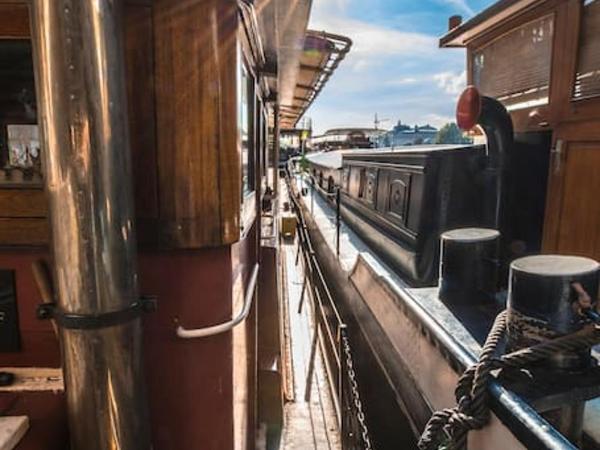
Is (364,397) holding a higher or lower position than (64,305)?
lower

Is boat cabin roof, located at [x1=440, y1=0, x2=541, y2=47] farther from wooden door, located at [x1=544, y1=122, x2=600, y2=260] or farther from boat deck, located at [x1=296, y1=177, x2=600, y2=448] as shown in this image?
boat deck, located at [x1=296, y1=177, x2=600, y2=448]

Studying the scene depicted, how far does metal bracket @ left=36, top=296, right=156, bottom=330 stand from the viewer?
99cm

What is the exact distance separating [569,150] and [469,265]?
1.46m

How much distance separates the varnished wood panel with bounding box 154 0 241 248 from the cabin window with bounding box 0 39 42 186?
40 centimetres

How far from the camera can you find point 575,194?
2.81m

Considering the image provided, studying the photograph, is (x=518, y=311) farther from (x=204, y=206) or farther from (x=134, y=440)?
(x=134, y=440)

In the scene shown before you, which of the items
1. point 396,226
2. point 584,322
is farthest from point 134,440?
point 396,226

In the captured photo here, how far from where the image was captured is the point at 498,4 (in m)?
3.39

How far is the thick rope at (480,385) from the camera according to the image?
124 centimetres

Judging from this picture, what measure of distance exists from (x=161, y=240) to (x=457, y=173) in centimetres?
284

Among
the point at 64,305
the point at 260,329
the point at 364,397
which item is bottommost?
the point at 364,397

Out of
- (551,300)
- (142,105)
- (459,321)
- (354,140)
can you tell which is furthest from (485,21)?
(354,140)

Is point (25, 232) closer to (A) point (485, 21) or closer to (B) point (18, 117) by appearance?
(B) point (18, 117)

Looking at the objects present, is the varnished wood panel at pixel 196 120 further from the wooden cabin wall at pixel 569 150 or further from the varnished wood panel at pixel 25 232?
the wooden cabin wall at pixel 569 150
